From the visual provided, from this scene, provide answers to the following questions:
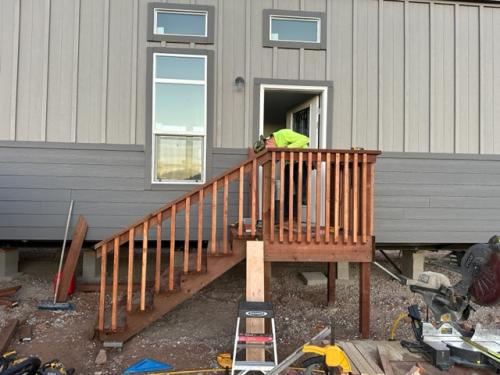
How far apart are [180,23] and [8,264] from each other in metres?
4.20

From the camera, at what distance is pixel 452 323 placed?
3.13 m

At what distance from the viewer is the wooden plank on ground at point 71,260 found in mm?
5043

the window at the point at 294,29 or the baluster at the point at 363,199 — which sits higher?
the window at the point at 294,29

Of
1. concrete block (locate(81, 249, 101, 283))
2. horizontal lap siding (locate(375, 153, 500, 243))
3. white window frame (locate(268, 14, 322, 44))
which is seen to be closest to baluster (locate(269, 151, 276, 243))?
horizontal lap siding (locate(375, 153, 500, 243))

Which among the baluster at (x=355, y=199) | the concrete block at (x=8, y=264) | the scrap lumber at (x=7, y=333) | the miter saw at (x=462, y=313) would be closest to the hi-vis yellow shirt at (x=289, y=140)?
the baluster at (x=355, y=199)

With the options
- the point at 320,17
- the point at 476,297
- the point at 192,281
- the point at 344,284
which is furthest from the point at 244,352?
the point at 320,17

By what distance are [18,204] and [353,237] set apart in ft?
13.3

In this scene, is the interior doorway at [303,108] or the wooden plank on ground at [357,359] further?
the interior doorway at [303,108]

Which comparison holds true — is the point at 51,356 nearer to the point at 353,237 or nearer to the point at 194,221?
the point at 194,221

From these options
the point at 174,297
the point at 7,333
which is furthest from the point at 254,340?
the point at 7,333

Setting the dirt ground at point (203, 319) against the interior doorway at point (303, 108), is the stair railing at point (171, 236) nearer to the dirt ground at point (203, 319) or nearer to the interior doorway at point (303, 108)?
the dirt ground at point (203, 319)

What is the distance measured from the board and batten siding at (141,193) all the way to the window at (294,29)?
62.2 inches

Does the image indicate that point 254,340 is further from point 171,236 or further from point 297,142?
point 297,142

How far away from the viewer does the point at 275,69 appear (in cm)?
543
